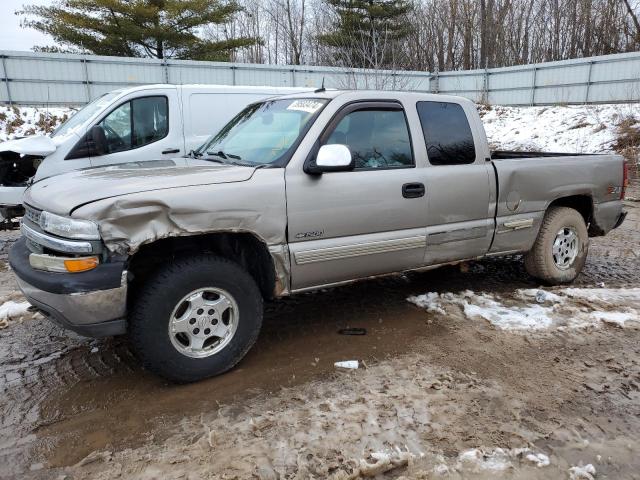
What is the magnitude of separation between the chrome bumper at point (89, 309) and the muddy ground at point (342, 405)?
1.72 feet

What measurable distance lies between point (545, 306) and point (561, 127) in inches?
600

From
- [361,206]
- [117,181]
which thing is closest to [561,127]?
[361,206]

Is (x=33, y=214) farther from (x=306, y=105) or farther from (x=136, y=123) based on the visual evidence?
(x=136, y=123)

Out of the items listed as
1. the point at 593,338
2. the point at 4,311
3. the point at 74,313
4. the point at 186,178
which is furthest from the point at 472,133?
the point at 4,311

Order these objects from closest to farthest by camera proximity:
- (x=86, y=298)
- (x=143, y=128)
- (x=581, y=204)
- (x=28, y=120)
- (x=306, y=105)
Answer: (x=86, y=298), (x=306, y=105), (x=581, y=204), (x=143, y=128), (x=28, y=120)

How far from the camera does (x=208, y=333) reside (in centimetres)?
336

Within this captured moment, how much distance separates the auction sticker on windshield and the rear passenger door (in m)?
0.92

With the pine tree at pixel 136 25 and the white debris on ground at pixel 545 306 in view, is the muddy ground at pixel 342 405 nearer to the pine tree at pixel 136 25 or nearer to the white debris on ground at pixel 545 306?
the white debris on ground at pixel 545 306

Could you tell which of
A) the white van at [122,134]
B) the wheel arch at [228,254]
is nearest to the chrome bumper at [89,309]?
the wheel arch at [228,254]

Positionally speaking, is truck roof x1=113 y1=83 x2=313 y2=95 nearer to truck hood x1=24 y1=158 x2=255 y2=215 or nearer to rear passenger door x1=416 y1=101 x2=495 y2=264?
rear passenger door x1=416 y1=101 x2=495 y2=264

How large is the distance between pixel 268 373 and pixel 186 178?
4.70 ft

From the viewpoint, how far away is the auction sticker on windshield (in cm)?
393

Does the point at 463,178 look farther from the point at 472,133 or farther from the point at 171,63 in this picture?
the point at 171,63

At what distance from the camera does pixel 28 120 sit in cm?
1598
